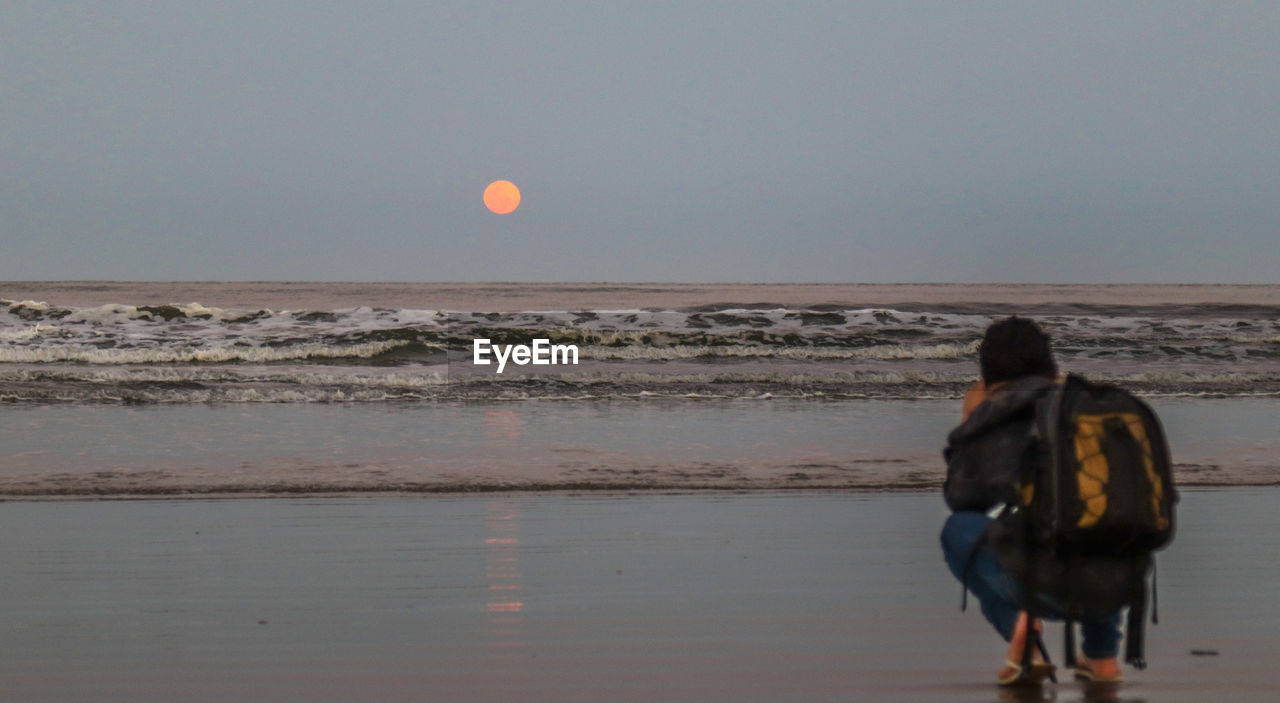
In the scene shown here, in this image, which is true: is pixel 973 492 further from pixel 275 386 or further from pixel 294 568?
pixel 275 386

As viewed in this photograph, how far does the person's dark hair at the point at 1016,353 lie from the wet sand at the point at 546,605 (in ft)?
3.26

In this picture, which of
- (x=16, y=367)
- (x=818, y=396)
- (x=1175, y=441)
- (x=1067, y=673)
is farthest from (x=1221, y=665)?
(x=16, y=367)

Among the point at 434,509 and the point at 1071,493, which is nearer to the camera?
the point at 1071,493

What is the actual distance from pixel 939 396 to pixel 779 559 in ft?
33.9

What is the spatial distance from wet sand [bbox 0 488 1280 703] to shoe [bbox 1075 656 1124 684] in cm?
5

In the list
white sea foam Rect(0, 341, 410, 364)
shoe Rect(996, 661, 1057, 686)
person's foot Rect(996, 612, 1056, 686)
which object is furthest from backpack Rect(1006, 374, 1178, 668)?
white sea foam Rect(0, 341, 410, 364)

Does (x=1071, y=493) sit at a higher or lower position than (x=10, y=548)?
higher

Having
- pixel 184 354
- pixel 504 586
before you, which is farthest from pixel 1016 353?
pixel 184 354

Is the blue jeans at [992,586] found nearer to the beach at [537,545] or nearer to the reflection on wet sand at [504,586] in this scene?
the beach at [537,545]

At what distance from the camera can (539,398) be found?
15.0m

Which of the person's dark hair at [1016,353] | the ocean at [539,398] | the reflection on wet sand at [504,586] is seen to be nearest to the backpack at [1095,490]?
the person's dark hair at [1016,353]

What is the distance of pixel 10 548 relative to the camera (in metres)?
5.70

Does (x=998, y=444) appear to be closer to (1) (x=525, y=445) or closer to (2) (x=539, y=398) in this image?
(1) (x=525, y=445)

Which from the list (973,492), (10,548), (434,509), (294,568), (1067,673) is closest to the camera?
(973,492)
